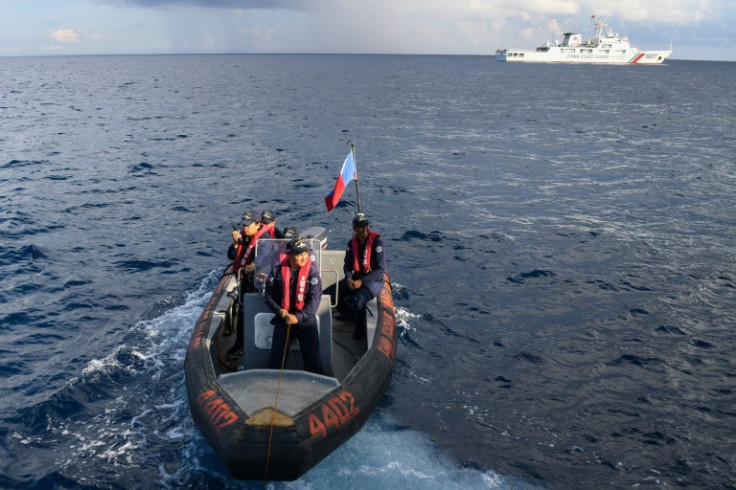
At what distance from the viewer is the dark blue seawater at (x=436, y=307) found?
310 inches

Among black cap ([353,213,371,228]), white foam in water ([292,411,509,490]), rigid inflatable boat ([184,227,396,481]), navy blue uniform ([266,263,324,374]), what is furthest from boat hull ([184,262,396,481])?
black cap ([353,213,371,228])

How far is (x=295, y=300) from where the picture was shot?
7.64 m

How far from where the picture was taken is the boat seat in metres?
8.23

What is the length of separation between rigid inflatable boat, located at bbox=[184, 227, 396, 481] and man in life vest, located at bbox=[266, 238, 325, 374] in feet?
1.29

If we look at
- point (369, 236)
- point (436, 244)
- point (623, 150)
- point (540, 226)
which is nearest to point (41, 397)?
point (369, 236)

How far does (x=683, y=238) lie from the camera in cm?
1733

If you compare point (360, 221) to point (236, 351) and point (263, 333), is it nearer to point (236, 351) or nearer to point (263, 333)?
point (263, 333)

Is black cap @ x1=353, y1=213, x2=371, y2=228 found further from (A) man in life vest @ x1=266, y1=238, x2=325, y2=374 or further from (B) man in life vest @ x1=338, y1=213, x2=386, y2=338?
(A) man in life vest @ x1=266, y1=238, x2=325, y2=374

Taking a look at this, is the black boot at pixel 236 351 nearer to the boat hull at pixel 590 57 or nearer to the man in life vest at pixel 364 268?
the man in life vest at pixel 364 268

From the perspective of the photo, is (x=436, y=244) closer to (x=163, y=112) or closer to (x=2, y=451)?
(x=2, y=451)

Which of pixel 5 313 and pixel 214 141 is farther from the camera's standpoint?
pixel 214 141

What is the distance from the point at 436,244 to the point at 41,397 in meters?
11.3

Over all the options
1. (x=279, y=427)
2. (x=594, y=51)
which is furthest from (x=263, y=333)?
(x=594, y=51)

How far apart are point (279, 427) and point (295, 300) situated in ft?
5.62
